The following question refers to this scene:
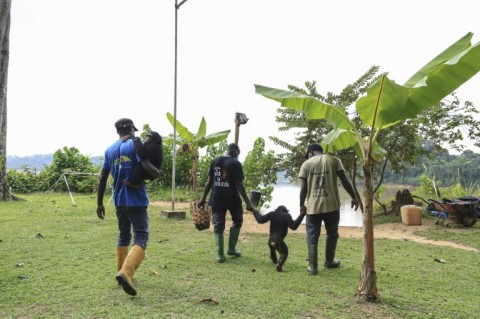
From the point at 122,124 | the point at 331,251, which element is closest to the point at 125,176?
the point at 122,124

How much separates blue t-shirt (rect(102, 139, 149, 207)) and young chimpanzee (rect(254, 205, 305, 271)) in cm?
193

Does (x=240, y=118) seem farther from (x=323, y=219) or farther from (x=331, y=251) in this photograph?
(x=331, y=251)

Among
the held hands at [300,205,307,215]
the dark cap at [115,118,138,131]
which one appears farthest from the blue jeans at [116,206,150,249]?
the held hands at [300,205,307,215]

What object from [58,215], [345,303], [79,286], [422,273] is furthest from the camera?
[58,215]

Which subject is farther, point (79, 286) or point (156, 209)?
point (156, 209)

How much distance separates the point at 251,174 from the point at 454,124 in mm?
6395

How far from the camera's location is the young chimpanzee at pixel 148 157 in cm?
418

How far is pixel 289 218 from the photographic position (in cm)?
550

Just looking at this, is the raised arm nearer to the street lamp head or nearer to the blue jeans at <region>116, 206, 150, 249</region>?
the blue jeans at <region>116, 206, 150, 249</region>

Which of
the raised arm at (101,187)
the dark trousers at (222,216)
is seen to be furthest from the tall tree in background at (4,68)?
the dark trousers at (222,216)

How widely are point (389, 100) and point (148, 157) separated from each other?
2445 mm

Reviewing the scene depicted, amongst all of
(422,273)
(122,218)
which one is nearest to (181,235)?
(122,218)

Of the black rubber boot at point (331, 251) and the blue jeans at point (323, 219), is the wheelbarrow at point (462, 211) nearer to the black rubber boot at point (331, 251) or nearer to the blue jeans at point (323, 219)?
the black rubber boot at point (331, 251)

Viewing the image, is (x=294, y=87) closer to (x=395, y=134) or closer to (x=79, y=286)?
(x=395, y=134)
